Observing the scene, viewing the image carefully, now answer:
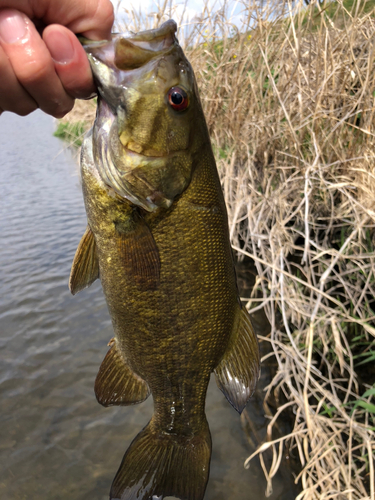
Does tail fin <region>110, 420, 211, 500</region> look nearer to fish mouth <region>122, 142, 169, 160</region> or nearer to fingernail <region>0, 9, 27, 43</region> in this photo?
fish mouth <region>122, 142, 169, 160</region>

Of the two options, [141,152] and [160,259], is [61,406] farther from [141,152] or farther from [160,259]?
[141,152]

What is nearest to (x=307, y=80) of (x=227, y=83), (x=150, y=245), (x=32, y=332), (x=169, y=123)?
(x=227, y=83)

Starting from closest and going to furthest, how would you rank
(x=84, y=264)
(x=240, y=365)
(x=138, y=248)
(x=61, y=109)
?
(x=61, y=109) < (x=138, y=248) < (x=84, y=264) < (x=240, y=365)

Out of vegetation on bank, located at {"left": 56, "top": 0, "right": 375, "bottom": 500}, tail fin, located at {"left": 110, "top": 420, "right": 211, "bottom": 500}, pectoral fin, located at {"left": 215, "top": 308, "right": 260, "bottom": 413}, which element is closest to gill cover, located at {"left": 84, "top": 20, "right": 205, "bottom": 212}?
pectoral fin, located at {"left": 215, "top": 308, "right": 260, "bottom": 413}

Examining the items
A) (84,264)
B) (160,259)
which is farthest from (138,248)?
(84,264)

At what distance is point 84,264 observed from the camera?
156cm

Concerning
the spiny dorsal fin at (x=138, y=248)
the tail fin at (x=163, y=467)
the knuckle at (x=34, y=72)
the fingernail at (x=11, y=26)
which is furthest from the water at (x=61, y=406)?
the fingernail at (x=11, y=26)

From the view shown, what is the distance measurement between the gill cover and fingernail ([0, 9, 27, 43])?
0.23 metres

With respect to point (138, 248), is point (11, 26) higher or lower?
higher

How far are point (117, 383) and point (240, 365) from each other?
2.01 ft

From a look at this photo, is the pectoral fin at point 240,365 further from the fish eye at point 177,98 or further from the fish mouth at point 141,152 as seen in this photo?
the fish eye at point 177,98

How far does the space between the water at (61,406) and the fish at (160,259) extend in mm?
1696

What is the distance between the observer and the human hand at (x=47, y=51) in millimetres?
1015

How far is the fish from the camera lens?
1.28m
